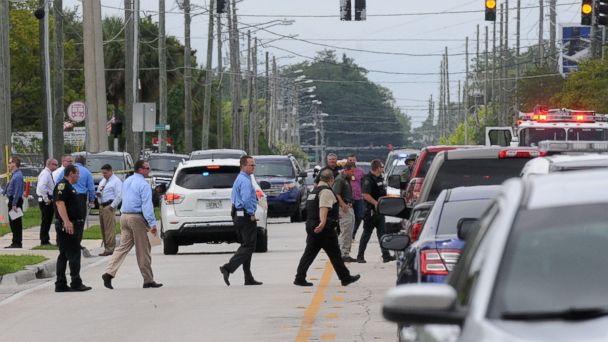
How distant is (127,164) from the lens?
156 ft

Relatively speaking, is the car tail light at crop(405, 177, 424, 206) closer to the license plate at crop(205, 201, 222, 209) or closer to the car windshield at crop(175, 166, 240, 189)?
the license plate at crop(205, 201, 222, 209)

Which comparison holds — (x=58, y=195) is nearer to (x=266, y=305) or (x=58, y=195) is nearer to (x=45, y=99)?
(x=266, y=305)

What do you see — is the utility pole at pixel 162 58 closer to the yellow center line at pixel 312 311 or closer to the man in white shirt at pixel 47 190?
the man in white shirt at pixel 47 190

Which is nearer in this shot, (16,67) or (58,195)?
(58,195)

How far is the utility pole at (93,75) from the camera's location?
49625mm

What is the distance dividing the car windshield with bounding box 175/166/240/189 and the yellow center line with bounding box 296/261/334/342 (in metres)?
5.75

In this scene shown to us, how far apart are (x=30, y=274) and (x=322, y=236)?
5471 millimetres

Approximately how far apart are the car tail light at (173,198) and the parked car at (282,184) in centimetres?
1282

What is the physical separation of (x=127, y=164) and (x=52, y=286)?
24096 mm

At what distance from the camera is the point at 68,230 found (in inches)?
867

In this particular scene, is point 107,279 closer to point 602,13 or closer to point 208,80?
point 602,13

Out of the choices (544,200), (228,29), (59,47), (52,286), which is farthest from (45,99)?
(228,29)

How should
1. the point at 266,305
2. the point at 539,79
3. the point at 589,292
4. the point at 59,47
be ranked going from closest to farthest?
1. the point at 589,292
2. the point at 266,305
3. the point at 59,47
4. the point at 539,79

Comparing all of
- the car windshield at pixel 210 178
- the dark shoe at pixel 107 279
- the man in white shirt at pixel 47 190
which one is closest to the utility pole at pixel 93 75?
the man in white shirt at pixel 47 190
